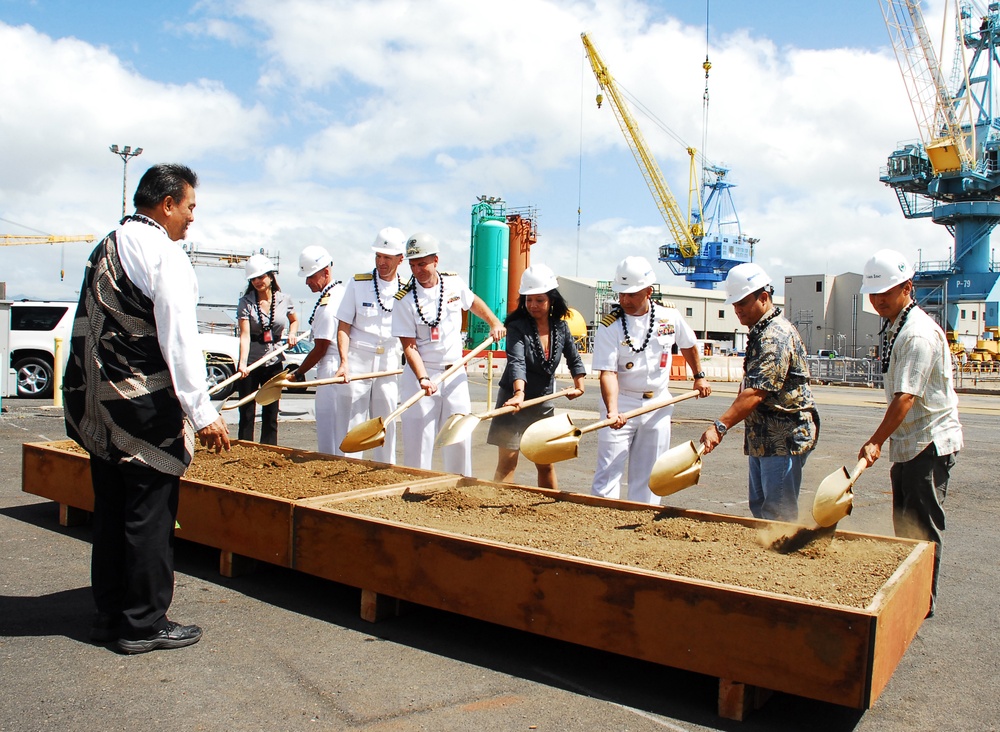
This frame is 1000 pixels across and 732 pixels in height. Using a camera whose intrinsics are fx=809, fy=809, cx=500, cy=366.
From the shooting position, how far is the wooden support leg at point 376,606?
3.68 m

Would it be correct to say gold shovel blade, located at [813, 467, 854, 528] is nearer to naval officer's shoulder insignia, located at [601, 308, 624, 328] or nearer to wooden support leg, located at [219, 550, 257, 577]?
naval officer's shoulder insignia, located at [601, 308, 624, 328]

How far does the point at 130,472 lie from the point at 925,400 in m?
3.64

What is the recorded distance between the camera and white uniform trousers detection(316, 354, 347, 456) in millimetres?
6047

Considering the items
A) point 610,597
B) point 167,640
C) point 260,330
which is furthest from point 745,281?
point 260,330

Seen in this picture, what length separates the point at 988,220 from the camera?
49.4m

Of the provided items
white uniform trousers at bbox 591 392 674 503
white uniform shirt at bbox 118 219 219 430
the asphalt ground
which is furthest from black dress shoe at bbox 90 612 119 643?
white uniform trousers at bbox 591 392 674 503

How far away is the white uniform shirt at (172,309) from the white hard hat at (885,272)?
304 centimetres

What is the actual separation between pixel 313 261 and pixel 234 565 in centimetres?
Answer: 282

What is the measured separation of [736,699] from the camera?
282 centimetres

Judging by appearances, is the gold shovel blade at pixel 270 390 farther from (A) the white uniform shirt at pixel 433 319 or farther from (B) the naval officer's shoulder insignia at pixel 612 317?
(B) the naval officer's shoulder insignia at pixel 612 317

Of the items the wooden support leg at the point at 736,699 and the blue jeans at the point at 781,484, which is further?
the blue jeans at the point at 781,484

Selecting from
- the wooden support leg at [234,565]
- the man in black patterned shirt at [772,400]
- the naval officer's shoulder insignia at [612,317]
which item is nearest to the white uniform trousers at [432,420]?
the naval officer's shoulder insignia at [612,317]

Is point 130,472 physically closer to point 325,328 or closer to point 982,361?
point 325,328

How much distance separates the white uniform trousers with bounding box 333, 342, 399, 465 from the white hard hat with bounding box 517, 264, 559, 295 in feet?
4.41
